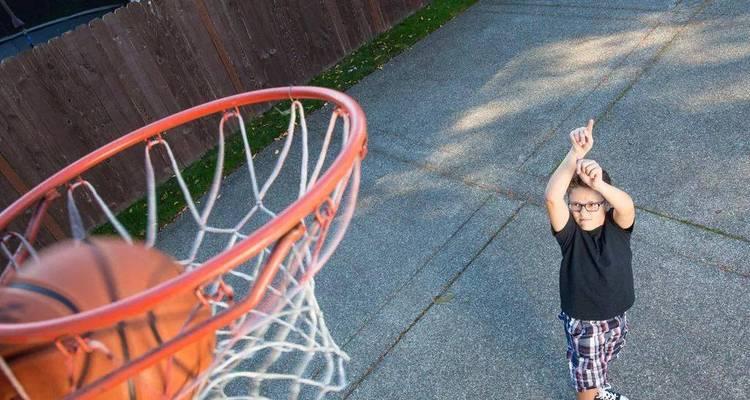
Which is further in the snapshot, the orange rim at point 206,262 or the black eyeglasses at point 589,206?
the black eyeglasses at point 589,206

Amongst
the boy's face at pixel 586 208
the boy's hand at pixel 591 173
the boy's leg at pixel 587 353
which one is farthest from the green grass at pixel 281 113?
the boy's hand at pixel 591 173

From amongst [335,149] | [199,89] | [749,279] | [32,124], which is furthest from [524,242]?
[32,124]

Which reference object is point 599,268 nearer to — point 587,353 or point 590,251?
point 590,251

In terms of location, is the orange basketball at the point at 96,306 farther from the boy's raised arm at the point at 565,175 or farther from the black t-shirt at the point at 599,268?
the black t-shirt at the point at 599,268

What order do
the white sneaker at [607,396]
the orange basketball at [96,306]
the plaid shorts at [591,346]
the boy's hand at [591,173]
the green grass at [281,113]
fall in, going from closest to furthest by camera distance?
1. the orange basketball at [96,306]
2. the boy's hand at [591,173]
3. the plaid shorts at [591,346]
4. the white sneaker at [607,396]
5. the green grass at [281,113]

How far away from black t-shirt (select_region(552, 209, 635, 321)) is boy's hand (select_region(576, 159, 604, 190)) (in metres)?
0.25

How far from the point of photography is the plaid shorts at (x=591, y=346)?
2.64 m

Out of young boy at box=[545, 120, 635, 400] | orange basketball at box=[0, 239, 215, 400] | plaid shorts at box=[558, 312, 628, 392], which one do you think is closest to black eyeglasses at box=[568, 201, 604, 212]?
young boy at box=[545, 120, 635, 400]

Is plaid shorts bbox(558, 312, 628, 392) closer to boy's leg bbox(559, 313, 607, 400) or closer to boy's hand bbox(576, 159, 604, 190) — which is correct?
boy's leg bbox(559, 313, 607, 400)

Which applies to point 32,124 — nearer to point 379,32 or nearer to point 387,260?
point 387,260

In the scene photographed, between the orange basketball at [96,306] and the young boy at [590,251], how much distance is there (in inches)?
60.8

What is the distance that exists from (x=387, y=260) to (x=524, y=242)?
3.42 ft

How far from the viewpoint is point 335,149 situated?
5949 millimetres

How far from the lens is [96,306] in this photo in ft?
6.05
